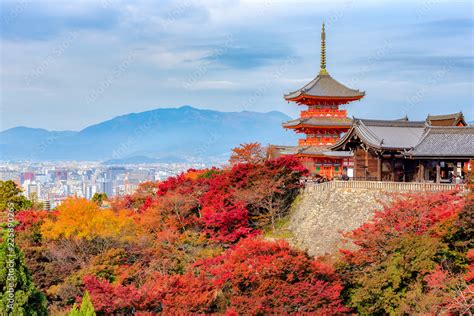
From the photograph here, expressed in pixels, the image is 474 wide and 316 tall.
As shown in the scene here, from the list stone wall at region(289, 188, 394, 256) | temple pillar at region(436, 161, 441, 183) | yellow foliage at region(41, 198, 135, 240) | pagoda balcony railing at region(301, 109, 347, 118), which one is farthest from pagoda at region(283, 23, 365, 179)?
yellow foliage at region(41, 198, 135, 240)

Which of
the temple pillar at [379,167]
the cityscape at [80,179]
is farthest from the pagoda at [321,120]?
the cityscape at [80,179]

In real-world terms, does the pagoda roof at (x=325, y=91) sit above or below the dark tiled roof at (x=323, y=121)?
above

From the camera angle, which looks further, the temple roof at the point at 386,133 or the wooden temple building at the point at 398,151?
the temple roof at the point at 386,133

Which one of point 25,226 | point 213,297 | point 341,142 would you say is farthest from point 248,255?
point 25,226

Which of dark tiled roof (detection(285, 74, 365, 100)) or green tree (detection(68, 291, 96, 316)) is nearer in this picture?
green tree (detection(68, 291, 96, 316))

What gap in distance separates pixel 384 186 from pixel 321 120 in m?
12.5

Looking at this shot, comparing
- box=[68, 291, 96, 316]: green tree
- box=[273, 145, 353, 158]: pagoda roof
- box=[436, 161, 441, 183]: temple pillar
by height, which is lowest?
box=[68, 291, 96, 316]: green tree

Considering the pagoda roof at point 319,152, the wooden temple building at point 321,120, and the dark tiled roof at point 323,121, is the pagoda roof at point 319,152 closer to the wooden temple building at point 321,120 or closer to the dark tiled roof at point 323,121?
the wooden temple building at point 321,120

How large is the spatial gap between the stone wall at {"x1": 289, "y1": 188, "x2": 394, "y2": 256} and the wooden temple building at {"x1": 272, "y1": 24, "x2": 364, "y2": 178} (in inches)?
291

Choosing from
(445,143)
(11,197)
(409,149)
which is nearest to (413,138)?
(409,149)

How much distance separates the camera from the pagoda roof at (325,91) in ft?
127

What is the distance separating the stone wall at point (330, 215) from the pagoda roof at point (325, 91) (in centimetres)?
992

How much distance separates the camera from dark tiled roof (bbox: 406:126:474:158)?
2769 cm

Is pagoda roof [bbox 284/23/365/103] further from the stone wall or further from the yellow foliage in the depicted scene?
the yellow foliage
